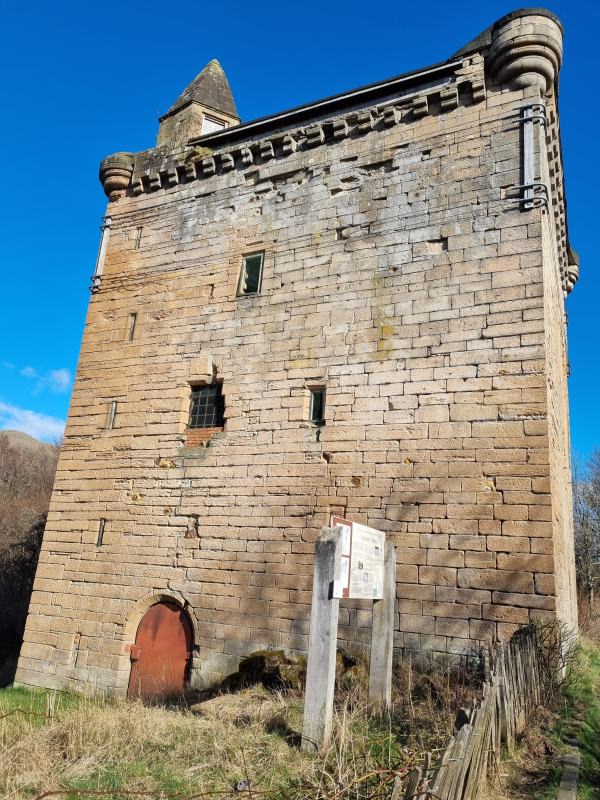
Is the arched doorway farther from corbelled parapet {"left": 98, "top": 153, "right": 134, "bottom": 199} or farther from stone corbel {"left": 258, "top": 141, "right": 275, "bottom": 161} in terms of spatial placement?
corbelled parapet {"left": 98, "top": 153, "right": 134, "bottom": 199}

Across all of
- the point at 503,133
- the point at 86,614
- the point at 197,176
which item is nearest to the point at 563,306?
the point at 503,133

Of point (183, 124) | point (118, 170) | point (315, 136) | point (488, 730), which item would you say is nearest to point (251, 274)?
point (315, 136)

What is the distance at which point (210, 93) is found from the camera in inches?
545

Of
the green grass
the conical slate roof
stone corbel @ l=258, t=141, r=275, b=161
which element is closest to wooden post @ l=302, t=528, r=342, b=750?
the green grass

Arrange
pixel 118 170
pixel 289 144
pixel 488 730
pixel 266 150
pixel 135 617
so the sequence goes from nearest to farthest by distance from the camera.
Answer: pixel 488 730
pixel 135 617
pixel 289 144
pixel 266 150
pixel 118 170

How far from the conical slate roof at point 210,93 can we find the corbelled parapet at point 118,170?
5.99ft

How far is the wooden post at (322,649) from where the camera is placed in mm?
4777

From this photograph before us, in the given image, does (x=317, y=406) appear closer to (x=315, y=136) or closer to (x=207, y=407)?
(x=207, y=407)

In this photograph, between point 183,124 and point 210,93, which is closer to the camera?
point 183,124

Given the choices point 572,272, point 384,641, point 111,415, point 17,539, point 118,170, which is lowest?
point 384,641

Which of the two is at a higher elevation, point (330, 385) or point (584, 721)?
point (330, 385)

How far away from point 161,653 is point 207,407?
3.97m

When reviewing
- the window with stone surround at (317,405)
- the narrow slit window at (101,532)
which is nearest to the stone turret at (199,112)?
the window with stone surround at (317,405)

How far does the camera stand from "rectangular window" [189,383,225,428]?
10227mm
